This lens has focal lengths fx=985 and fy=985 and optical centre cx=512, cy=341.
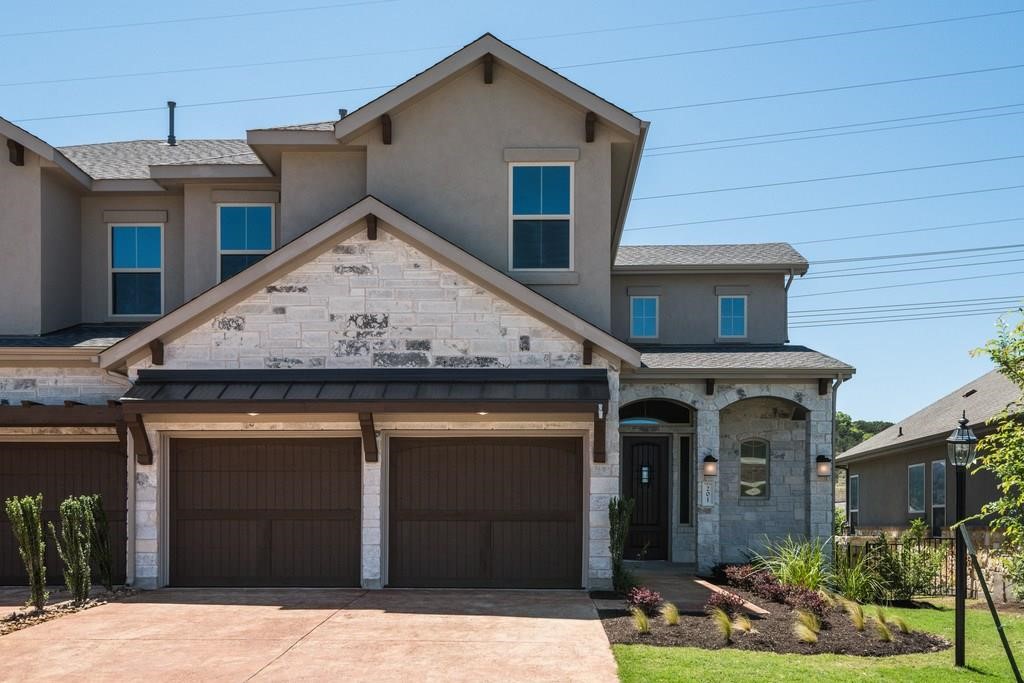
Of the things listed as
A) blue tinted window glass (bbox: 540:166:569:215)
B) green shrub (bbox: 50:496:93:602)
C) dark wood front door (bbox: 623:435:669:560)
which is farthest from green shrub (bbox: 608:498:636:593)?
green shrub (bbox: 50:496:93:602)

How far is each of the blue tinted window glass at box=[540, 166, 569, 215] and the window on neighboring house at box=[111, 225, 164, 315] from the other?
6954mm

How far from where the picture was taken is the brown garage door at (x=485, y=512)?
14094 millimetres

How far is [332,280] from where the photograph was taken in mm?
14000

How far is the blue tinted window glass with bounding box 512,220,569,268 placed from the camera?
1548 cm

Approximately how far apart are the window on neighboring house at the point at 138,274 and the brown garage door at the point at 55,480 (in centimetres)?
341

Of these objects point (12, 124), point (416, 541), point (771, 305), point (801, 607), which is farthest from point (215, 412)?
point (771, 305)

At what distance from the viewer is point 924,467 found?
23688 mm

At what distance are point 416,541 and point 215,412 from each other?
3370 millimetres

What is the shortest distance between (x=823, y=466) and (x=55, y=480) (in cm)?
1231

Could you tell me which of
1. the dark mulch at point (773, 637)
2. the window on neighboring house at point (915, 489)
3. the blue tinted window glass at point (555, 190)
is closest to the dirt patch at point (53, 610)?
the dark mulch at point (773, 637)

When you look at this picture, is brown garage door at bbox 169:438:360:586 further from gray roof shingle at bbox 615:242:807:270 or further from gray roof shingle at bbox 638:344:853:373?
gray roof shingle at bbox 615:242:807:270

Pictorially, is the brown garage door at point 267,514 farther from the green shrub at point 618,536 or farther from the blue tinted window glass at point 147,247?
the blue tinted window glass at point 147,247

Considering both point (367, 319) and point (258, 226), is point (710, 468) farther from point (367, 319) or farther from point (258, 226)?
point (258, 226)

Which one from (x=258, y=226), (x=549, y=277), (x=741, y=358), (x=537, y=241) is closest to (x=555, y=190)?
(x=537, y=241)
